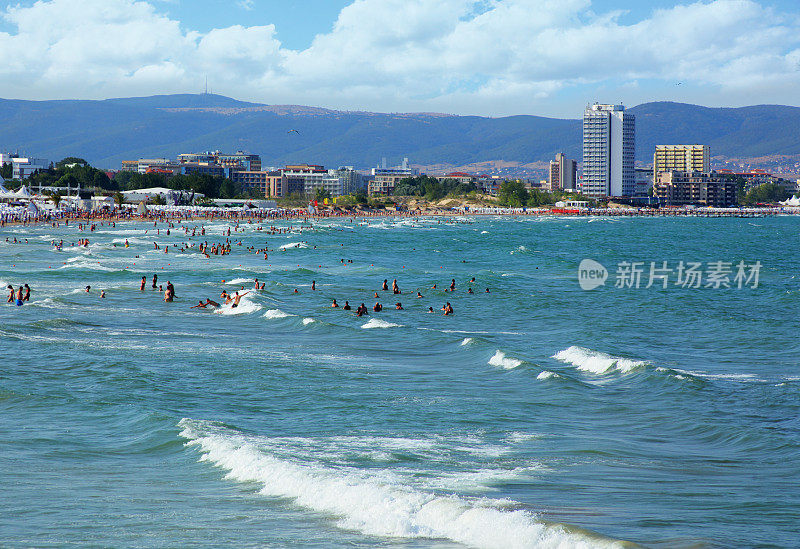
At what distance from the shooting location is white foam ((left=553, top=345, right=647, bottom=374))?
26094 mm

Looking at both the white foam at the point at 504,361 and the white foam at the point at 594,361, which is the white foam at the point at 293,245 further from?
the white foam at the point at 504,361

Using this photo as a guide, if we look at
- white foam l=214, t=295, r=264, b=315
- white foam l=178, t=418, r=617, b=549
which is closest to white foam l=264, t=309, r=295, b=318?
white foam l=214, t=295, r=264, b=315

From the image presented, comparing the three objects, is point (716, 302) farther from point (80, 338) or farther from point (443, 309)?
point (80, 338)

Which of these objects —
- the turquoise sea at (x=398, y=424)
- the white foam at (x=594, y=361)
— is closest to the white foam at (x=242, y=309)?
the turquoise sea at (x=398, y=424)

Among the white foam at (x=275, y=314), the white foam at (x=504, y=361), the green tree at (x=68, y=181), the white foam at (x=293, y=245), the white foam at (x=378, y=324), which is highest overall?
the green tree at (x=68, y=181)

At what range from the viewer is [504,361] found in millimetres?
26859

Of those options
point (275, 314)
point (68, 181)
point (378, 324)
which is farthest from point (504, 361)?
point (68, 181)

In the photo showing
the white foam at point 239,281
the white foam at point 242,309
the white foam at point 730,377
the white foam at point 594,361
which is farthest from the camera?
the white foam at point 239,281

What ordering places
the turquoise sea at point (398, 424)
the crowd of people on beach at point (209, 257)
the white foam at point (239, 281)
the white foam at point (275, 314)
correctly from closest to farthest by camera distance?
1. the turquoise sea at point (398, 424)
2. the white foam at point (275, 314)
3. the crowd of people on beach at point (209, 257)
4. the white foam at point (239, 281)

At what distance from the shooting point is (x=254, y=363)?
26.4 meters

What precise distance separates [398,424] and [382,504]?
5561 mm

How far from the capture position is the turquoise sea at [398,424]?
1316 cm

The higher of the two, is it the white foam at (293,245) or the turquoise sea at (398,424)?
the white foam at (293,245)

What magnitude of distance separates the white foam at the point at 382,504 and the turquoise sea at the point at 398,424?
0.15 ft
